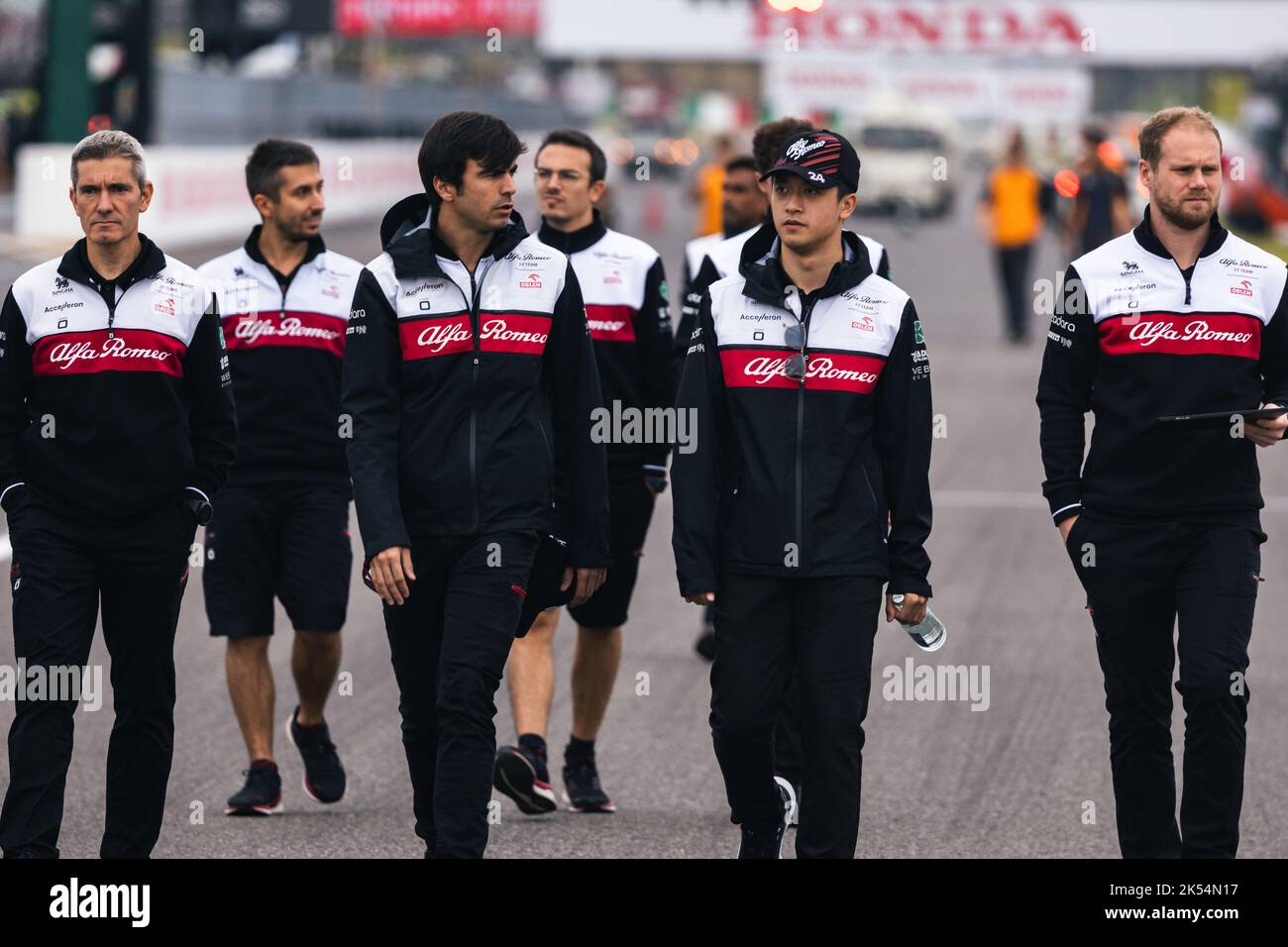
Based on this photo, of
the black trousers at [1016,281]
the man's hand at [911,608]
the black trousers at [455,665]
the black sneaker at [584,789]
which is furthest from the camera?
the black trousers at [1016,281]

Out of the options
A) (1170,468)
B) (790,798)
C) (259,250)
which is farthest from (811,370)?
(259,250)

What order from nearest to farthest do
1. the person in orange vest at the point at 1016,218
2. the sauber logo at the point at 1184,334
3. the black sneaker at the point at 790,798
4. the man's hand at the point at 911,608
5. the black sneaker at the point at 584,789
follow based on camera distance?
the man's hand at the point at 911,608, the sauber logo at the point at 1184,334, the black sneaker at the point at 790,798, the black sneaker at the point at 584,789, the person in orange vest at the point at 1016,218

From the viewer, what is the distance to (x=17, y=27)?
46.7 m

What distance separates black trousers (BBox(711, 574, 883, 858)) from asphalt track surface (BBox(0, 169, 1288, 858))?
1224mm

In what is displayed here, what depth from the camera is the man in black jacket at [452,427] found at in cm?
582

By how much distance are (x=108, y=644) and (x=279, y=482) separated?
1.39 metres

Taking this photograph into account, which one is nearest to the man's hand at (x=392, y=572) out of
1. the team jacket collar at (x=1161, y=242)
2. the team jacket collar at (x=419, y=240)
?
the team jacket collar at (x=419, y=240)

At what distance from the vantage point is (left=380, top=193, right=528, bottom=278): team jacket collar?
19.5 feet

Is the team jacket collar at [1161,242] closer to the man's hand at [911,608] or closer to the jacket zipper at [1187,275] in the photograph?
the jacket zipper at [1187,275]

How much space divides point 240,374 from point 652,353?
1.41m

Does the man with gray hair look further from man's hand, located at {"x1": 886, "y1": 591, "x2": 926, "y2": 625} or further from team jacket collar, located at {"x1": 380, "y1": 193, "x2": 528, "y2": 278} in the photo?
man's hand, located at {"x1": 886, "y1": 591, "x2": 926, "y2": 625}

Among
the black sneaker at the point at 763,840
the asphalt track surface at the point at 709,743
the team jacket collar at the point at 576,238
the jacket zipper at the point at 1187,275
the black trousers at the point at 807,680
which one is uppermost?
the team jacket collar at the point at 576,238

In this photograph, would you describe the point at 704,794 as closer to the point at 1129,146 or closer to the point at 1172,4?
the point at 1129,146

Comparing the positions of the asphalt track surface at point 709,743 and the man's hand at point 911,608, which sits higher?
the man's hand at point 911,608
